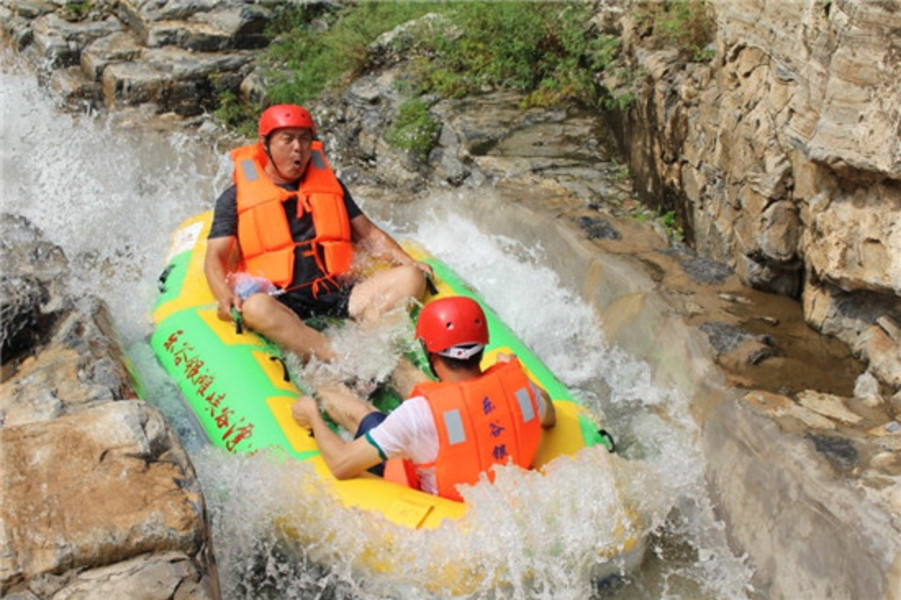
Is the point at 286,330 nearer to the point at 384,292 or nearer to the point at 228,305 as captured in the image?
the point at 228,305

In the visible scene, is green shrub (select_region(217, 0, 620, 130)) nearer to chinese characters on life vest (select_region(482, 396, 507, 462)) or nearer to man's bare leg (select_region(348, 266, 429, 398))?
man's bare leg (select_region(348, 266, 429, 398))

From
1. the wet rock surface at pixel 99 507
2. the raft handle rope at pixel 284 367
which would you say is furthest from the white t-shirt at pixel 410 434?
the raft handle rope at pixel 284 367

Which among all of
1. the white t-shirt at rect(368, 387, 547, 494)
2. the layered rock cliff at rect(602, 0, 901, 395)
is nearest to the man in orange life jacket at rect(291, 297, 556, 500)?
the white t-shirt at rect(368, 387, 547, 494)

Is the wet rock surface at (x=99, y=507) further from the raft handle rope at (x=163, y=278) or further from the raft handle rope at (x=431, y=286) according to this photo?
the raft handle rope at (x=431, y=286)

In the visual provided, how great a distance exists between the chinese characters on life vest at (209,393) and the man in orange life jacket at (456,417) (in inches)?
29.3

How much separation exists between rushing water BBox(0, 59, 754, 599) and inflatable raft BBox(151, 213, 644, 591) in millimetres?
88

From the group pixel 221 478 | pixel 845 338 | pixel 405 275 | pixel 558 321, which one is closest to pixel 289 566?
pixel 221 478

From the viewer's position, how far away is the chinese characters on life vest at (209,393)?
4289 mm

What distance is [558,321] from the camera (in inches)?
223

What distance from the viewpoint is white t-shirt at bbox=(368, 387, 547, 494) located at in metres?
3.51

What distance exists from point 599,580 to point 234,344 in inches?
84.8

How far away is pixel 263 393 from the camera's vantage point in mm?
4449

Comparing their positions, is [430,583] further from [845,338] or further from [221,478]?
[845,338]

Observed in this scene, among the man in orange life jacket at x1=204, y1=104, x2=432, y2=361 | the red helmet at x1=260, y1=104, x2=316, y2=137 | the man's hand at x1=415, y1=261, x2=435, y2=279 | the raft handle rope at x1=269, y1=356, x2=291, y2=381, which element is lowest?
the raft handle rope at x1=269, y1=356, x2=291, y2=381
